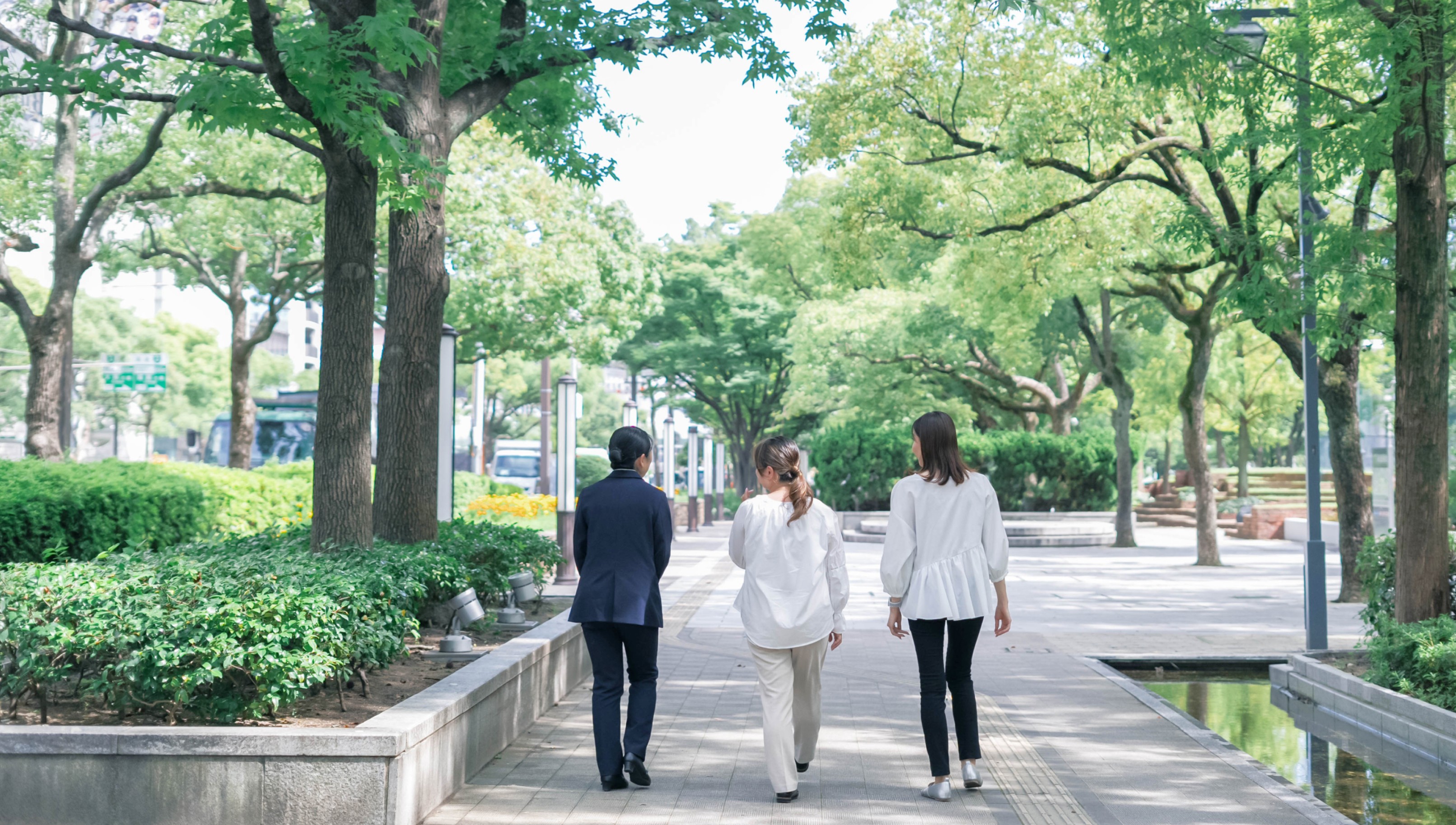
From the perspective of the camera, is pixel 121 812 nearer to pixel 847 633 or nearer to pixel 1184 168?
pixel 847 633

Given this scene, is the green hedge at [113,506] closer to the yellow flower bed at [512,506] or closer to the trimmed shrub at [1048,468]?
the yellow flower bed at [512,506]

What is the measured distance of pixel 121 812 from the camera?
15.8 feet

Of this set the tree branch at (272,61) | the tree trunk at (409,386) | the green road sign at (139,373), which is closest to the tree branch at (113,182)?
the tree trunk at (409,386)

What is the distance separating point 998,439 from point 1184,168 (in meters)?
14.9

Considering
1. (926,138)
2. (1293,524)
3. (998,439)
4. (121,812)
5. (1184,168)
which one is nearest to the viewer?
(121,812)

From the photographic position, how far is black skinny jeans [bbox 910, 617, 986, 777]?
18.2 ft

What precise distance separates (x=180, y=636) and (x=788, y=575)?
246 centimetres

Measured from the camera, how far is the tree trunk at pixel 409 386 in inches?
362

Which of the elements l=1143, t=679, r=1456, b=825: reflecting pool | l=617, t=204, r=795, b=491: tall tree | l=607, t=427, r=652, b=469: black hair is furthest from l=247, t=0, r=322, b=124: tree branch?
l=617, t=204, r=795, b=491: tall tree

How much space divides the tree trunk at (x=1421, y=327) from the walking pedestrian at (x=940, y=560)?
422cm

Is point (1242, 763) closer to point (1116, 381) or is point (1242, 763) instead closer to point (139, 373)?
point (1116, 381)

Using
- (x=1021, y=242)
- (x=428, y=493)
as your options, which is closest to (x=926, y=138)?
(x=1021, y=242)

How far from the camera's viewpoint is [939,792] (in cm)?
557

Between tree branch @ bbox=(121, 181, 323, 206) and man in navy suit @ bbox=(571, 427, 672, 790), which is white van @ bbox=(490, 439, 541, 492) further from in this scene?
man in navy suit @ bbox=(571, 427, 672, 790)
